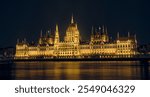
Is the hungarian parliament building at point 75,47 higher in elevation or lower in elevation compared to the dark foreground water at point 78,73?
higher

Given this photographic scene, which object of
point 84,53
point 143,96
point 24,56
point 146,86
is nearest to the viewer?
point 143,96

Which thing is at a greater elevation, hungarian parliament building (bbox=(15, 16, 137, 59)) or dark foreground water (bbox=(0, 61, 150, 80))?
hungarian parliament building (bbox=(15, 16, 137, 59))

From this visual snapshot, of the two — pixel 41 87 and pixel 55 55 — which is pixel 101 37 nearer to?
pixel 55 55

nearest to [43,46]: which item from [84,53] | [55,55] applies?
[55,55]

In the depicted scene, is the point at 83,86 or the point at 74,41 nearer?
the point at 83,86

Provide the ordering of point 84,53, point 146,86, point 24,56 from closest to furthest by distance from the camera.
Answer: point 146,86
point 84,53
point 24,56

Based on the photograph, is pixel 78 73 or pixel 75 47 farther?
pixel 75 47

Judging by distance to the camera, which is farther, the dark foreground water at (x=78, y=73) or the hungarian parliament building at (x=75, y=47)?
the hungarian parliament building at (x=75, y=47)

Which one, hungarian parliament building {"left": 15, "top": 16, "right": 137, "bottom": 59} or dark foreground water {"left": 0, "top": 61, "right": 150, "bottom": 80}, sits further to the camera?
hungarian parliament building {"left": 15, "top": 16, "right": 137, "bottom": 59}
